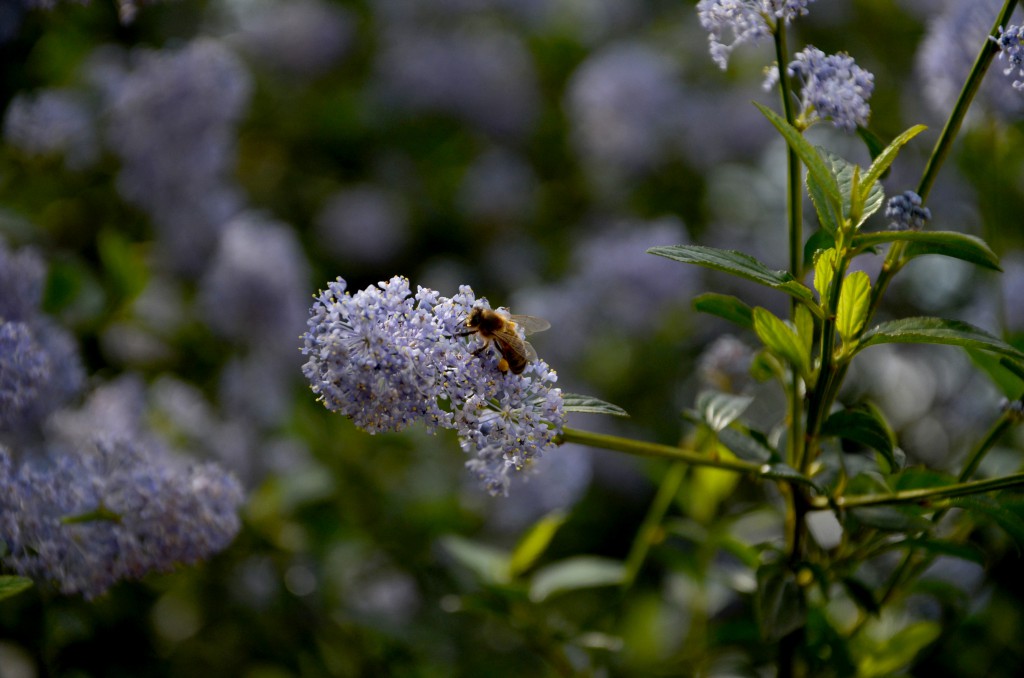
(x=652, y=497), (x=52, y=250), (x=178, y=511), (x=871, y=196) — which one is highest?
(x=871, y=196)

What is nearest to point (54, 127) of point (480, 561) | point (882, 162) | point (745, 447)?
point (480, 561)

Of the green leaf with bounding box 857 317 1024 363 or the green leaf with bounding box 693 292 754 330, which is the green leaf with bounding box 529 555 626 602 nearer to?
the green leaf with bounding box 693 292 754 330

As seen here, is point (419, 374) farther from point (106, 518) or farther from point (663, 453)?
point (106, 518)

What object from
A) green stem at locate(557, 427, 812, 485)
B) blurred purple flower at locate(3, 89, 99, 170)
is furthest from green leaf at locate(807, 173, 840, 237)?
blurred purple flower at locate(3, 89, 99, 170)

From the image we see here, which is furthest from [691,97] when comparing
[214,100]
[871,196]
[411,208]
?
[871,196]

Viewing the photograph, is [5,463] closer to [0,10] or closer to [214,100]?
[0,10]

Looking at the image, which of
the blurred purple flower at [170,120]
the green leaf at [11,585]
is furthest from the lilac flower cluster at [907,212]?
the blurred purple flower at [170,120]
